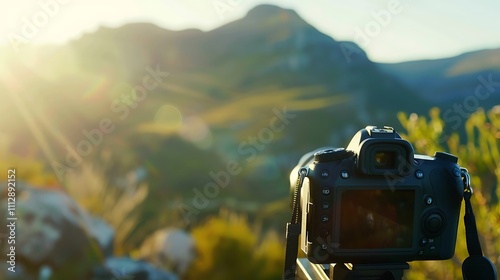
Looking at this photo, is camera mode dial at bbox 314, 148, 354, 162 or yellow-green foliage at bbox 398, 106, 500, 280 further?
yellow-green foliage at bbox 398, 106, 500, 280

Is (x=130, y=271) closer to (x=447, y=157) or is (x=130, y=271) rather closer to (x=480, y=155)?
(x=480, y=155)

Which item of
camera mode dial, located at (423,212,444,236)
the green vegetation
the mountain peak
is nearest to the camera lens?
camera mode dial, located at (423,212,444,236)

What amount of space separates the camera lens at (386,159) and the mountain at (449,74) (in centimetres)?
472

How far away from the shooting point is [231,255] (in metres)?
2.70

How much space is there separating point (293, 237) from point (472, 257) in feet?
1.20

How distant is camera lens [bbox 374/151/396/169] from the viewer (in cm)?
91

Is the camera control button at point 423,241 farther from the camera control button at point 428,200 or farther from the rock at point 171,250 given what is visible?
the rock at point 171,250

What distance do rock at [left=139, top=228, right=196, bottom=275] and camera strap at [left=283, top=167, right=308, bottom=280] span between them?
1930 millimetres

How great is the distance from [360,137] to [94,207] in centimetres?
233

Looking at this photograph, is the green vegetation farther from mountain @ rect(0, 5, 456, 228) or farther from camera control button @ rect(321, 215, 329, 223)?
camera control button @ rect(321, 215, 329, 223)

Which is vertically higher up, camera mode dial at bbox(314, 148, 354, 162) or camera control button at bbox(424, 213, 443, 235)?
camera mode dial at bbox(314, 148, 354, 162)

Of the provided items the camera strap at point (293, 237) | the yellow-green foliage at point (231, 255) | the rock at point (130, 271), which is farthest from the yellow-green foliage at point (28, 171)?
the camera strap at point (293, 237)

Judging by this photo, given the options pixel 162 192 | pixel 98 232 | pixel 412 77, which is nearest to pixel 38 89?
pixel 162 192

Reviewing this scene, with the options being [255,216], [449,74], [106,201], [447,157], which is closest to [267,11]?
[449,74]
